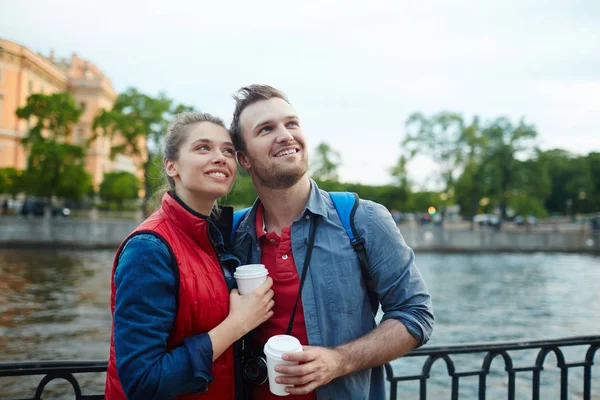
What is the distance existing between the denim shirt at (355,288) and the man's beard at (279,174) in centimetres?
21

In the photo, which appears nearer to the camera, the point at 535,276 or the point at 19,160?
the point at 535,276

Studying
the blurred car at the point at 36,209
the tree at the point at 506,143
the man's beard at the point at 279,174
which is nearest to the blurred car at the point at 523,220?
the tree at the point at 506,143

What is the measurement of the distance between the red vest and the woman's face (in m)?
0.14

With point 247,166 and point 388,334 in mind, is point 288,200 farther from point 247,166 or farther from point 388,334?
point 388,334

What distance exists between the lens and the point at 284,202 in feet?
8.30

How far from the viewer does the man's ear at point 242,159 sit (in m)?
2.60

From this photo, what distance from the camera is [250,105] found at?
8.25 feet

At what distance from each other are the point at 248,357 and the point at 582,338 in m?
2.64

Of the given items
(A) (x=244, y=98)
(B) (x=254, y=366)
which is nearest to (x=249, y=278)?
(B) (x=254, y=366)

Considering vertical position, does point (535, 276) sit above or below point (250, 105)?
below

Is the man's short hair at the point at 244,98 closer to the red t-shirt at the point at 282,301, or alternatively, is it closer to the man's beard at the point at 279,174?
the man's beard at the point at 279,174

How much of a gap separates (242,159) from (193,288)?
89 centimetres

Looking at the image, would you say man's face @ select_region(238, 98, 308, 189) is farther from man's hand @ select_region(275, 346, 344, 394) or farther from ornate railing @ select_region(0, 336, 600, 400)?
ornate railing @ select_region(0, 336, 600, 400)

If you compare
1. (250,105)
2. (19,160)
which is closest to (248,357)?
(250,105)
